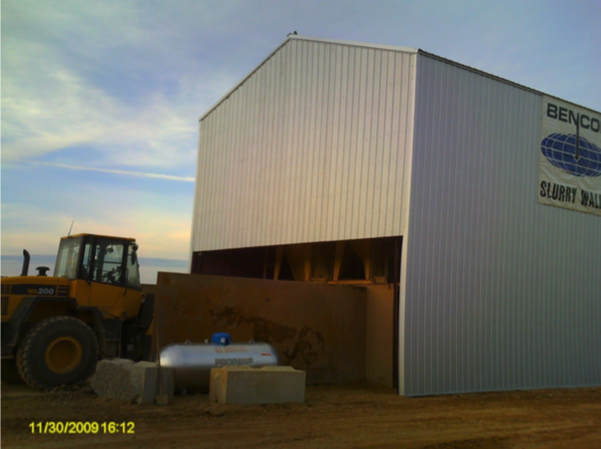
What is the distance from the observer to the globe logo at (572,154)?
53.3 ft

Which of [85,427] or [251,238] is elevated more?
[251,238]

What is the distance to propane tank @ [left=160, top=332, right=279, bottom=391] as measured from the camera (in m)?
10.7

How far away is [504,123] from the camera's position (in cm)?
1527

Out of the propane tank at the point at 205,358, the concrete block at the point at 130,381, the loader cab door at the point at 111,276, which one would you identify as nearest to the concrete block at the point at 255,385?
the propane tank at the point at 205,358

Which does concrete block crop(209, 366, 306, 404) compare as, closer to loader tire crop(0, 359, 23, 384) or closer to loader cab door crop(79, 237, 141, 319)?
loader cab door crop(79, 237, 141, 319)

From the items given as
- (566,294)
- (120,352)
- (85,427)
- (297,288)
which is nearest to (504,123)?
(566,294)

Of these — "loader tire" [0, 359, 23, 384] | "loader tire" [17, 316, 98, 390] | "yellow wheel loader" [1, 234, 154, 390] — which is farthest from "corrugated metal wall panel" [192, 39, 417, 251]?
"loader tire" [0, 359, 23, 384]

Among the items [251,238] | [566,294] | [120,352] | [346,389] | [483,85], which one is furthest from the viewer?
[251,238]

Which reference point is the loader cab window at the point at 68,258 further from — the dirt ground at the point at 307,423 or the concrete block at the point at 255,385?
the concrete block at the point at 255,385

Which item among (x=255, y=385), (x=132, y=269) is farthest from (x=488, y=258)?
(x=132, y=269)

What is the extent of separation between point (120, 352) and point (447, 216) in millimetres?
8203

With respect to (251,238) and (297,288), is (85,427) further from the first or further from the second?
(251,238)

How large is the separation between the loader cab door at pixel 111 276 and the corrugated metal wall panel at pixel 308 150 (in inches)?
216
